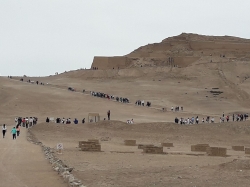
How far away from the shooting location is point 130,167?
17469 mm

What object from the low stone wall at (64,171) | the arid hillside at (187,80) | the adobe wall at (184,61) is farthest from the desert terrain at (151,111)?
the low stone wall at (64,171)

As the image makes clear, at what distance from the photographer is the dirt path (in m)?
13.4

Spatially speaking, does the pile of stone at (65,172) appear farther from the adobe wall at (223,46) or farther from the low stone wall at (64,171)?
the adobe wall at (223,46)

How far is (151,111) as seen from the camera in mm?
54531

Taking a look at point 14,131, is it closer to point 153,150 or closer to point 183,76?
point 153,150

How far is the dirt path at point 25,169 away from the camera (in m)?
13.4

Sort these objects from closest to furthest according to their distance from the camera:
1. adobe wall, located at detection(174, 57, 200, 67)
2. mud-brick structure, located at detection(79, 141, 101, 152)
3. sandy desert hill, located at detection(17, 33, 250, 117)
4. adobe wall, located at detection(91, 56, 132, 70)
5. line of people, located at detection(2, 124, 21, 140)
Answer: mud-brick structure, located at detection(79, 141, 101, 152)
line of people, located at detection(2, 124, 21, 140)
sandy desert hill, located at detection(17, 33, 250, 117)
adobe wall, located at detection(174, 57, 200, 67)
adobe wall, located at detection(91, 56, 132, 70)

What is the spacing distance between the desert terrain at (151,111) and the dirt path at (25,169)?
0.20 ft

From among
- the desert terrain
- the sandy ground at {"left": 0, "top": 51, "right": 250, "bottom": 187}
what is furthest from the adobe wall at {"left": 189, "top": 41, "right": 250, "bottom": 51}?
the sandy ground at {"left": 0, "top": 51, "right": 250, "bottom": 187}

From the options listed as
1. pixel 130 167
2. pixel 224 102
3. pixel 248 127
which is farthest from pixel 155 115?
pixel 130 167

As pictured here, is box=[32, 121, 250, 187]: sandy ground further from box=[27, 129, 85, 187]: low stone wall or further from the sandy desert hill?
the sandy desert hill

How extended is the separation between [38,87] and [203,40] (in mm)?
52058

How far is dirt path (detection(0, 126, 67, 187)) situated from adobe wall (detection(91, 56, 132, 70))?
74.7 meters

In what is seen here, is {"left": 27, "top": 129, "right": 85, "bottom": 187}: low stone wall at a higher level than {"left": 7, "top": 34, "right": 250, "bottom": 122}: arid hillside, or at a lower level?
lower
